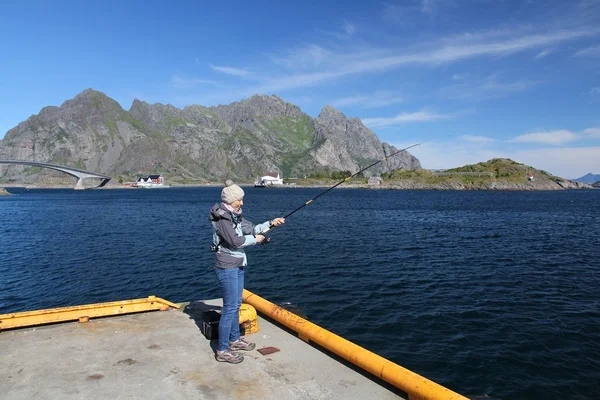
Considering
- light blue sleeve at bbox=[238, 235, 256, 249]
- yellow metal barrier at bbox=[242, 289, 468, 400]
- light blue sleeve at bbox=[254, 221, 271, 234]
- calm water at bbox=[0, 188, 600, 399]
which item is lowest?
calm water at bbox=[0, 188, 600, 399]

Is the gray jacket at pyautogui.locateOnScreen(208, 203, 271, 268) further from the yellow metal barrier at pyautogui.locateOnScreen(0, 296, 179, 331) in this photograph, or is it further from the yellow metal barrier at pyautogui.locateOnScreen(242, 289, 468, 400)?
the yellow metal barrier at pyautogui.locateOnScreen(0, 296, 179, 331)

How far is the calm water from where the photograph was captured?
12.9 metres

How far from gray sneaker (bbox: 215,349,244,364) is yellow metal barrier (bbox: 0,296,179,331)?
379cm

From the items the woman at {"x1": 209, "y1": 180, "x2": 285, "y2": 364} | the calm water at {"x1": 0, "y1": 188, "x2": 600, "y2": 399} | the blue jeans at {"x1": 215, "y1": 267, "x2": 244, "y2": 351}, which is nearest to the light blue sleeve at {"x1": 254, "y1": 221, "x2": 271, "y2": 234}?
the woman at {"x1": 209, "y1": 180, "x2": 285, "y2": 364}

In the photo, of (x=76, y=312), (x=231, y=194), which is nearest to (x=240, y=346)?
(x=231, y=194)

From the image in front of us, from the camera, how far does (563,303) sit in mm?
18812

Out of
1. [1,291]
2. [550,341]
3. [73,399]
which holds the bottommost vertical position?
[1,291]

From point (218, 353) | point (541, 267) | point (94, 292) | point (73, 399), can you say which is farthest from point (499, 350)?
point (94, 292)

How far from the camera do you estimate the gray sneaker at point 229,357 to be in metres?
7.32

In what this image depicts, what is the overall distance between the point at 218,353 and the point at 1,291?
22.7 m

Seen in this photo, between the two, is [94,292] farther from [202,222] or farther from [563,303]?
[202,222]

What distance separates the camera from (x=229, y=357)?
7.33 m

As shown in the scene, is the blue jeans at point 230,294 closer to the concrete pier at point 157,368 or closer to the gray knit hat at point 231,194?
the concrete pier at point 157,368

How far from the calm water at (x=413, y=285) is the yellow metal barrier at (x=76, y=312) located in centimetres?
777
